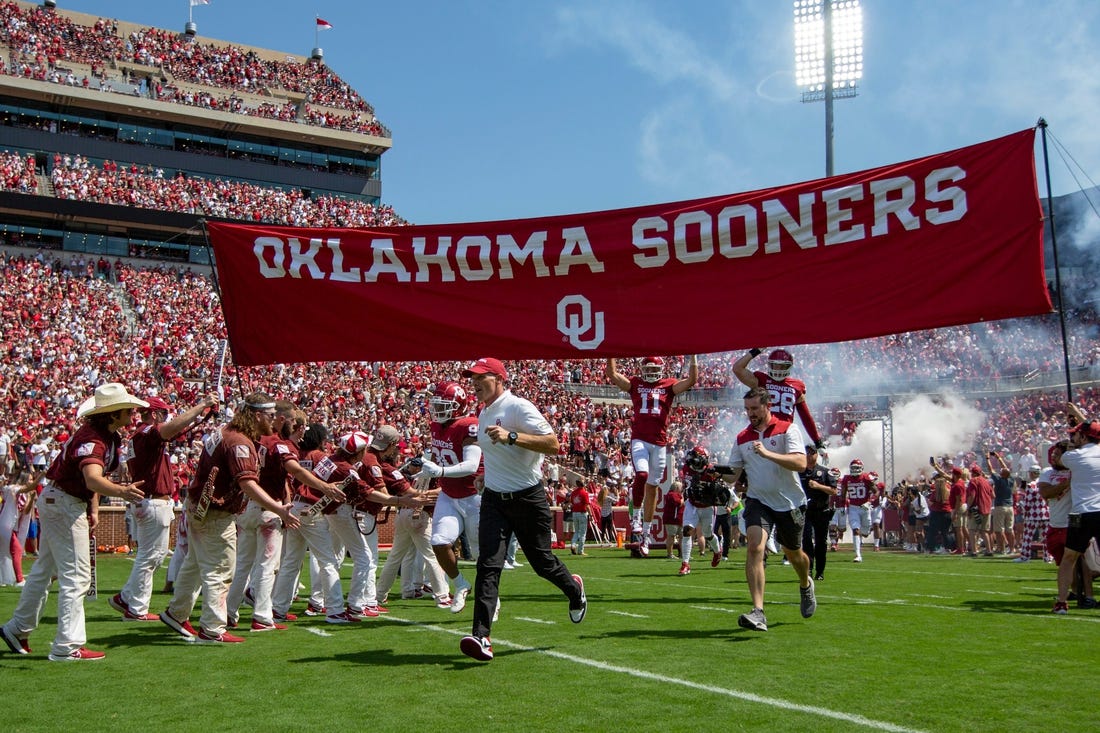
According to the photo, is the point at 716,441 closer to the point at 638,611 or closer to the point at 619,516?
the point at 619,516

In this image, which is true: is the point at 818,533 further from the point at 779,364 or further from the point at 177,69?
the point at 177,69

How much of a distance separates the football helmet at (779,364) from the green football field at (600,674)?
2463 mm

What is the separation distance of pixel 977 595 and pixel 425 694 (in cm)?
870

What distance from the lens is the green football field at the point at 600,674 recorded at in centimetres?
543

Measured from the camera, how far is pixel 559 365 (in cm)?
4494

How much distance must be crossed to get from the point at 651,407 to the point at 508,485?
5.20 meters

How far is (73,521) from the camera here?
24.8 ft

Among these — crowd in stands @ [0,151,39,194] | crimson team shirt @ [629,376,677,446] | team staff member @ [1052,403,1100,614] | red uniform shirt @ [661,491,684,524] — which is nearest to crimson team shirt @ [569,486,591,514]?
red uniform shirt @ [661,491,684,524]

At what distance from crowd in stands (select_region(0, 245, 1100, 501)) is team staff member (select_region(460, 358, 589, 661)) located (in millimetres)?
20094

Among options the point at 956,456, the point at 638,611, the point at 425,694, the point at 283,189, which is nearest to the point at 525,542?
the point at 425,694

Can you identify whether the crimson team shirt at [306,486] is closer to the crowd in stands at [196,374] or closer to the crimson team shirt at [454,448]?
the crimson team shirt at [454,448]

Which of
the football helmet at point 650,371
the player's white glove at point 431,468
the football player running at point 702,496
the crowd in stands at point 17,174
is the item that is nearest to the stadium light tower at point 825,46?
the football player running at point 702,496

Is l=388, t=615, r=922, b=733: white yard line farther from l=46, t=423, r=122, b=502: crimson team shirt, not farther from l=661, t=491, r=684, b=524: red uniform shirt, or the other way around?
l=661, t=491, r=684, b=524: red uniform shirt

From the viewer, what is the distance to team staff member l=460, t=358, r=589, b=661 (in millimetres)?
7285
